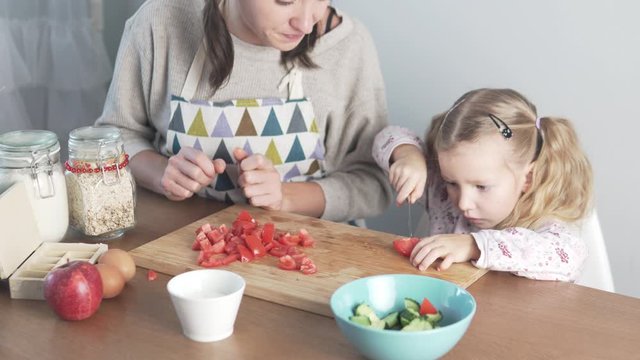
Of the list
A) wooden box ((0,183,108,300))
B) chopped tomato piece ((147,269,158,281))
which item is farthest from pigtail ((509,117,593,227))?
wooden box ((0,183,108,300))

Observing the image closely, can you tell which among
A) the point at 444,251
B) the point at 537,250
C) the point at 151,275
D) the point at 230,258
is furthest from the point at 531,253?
the point at 151,275

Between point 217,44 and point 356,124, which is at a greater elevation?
point 217,44

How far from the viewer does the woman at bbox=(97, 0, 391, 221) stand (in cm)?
178

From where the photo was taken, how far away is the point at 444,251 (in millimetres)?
1351

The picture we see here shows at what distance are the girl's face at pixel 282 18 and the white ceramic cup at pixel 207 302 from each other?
63 cm

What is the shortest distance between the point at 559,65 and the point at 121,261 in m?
1.16

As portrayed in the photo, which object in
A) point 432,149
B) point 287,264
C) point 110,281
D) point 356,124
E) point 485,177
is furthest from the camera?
point 356,124

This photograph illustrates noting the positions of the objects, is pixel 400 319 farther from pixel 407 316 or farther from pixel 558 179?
pixel 558 179

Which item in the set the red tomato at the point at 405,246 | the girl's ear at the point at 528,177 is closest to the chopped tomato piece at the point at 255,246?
the red tomato at the point at 405,246

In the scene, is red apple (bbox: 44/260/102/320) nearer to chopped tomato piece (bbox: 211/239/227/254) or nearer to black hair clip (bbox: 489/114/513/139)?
chopped tomato piece (bbox: 211/239/227/254)

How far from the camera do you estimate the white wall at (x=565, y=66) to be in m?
1.87

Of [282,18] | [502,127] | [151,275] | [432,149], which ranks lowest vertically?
[151,275]

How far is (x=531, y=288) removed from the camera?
131cm

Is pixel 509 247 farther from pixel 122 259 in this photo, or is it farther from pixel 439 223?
pixel 122 259
